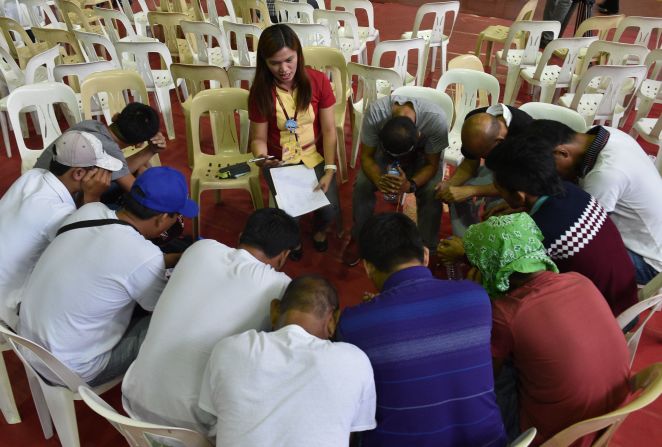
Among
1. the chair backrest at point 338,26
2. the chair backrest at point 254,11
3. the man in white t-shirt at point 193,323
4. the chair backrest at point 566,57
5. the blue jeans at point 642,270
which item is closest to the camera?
the man in white t-shirt at point 193,323

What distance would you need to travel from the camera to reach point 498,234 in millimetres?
1563

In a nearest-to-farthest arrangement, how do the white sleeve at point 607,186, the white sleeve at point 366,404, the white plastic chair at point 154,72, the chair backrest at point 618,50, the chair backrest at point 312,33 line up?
the white sleeve at point 366,404 → the white sleeve at point 607,186 → the chair backrest at point 618,50 → the white plastic chair at point 154,72 → the chair backrest at point 312,33

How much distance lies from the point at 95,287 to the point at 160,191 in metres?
0.45

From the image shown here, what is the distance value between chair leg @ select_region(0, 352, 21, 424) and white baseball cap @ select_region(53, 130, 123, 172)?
904mm

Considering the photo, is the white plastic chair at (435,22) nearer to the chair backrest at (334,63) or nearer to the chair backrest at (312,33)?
the chair backrest at (312,33)

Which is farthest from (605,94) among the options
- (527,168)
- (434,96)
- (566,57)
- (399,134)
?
(527,168)

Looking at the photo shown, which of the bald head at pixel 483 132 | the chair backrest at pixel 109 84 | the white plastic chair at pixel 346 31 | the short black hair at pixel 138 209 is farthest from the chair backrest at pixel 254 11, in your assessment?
the short black hair at pixel 138 209

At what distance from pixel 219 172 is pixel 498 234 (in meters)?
1.91

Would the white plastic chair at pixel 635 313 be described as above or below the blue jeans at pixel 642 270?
above

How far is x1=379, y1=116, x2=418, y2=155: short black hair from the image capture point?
2420 millimetres

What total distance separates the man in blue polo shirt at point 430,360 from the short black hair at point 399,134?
1.24 metres

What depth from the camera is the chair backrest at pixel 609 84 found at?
126 inches

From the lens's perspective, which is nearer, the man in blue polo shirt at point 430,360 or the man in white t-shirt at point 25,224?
the man in blue polo shirt at point 430,360

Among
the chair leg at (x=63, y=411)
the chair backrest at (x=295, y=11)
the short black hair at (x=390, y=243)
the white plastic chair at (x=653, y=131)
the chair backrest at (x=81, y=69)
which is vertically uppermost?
the chair backrest at (x=295, y=11)
